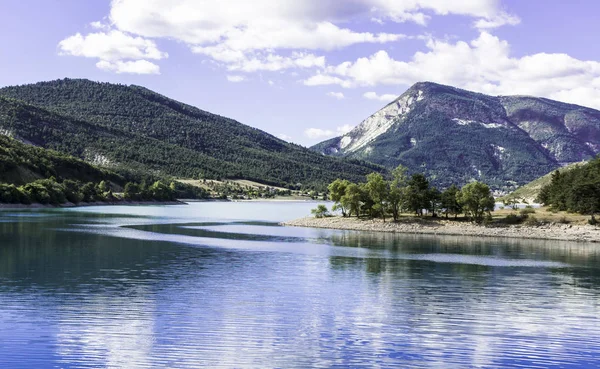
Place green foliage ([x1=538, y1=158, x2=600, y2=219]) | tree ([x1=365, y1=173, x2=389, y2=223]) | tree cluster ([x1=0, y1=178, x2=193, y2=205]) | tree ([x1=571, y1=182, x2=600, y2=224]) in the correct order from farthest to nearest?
tree cluster ([x1=0, y1=178, x2=193, y2=205])
tree ([x1=365, y1=173, x2=389, y2=223])
green foliage ([x1=538, y1=158, x2=600, y2=219])
tree ([x1=571, y1=182, x2=600, y2=224])

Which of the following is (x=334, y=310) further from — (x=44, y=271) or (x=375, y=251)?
(x=375, y=251)

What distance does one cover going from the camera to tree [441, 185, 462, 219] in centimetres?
9744

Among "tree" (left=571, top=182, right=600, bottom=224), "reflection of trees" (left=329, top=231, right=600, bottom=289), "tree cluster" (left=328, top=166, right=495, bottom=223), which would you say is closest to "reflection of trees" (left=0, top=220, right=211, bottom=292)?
"reflection of trees" (left=329, top=231, right=600, bottom=289)

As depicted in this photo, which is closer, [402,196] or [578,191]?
[578,191]

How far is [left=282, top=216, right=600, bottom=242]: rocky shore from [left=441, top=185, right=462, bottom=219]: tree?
2.98m

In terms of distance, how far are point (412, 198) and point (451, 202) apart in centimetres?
659

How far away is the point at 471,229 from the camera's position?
91812mm

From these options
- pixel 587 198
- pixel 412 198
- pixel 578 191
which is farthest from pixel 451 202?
pixel 587 198

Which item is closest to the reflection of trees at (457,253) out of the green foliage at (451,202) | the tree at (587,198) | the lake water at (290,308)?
the lake water at (290,308)

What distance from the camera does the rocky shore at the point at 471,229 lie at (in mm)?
84938

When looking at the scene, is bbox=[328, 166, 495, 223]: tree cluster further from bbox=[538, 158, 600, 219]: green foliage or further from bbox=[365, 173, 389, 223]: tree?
bbox=[538, 158, 600, 219]: green foliage

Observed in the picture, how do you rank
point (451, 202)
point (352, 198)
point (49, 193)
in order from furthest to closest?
point (49, 193)
point (352, 198)
point (451, 202)

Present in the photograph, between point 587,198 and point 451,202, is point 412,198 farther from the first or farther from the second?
point 587,198

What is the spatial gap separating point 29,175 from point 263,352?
17323cm
